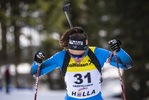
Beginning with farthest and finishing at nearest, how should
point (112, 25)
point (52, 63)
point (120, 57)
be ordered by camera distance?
point (112, 25) < point (52, 63) < point (120, 57)

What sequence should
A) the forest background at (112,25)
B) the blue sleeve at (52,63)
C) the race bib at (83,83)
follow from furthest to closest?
the forest background at (112,25) < the blue sleeve at (52,63) < the race bib at (83,83)

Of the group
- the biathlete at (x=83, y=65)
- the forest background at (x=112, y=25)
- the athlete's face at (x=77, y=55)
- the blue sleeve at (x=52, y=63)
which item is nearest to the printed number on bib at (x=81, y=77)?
the biathlete at (x=83, y=65)

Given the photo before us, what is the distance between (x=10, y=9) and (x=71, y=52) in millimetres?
Result: 11080

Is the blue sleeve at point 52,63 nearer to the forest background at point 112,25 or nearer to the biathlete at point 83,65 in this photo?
the biathlete at point 83,65

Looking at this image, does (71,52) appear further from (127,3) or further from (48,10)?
(127,3)

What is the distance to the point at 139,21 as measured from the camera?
507 inches

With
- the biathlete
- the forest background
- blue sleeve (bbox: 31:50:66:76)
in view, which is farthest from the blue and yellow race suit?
the forest background

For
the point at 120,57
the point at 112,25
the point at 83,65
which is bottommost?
the point at 83,65

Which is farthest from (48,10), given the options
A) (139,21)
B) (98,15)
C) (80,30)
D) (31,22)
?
(80,30)

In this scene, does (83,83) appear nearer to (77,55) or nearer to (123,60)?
(77,55)

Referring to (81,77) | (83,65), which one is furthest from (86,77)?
(83,65)

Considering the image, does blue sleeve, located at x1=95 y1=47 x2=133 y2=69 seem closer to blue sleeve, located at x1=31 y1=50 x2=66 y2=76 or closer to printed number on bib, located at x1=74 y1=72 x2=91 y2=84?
printed number on bib, located at x1=74 y1=72 x2=91 y2=84

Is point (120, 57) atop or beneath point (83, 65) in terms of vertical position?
atop

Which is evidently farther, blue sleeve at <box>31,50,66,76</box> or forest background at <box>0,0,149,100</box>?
forest background at <box>0,0,149,100</box>
